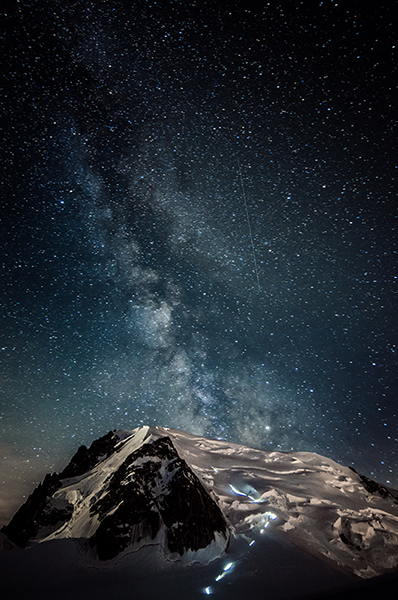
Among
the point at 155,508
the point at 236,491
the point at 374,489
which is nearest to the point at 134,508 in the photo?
the point at 155,508

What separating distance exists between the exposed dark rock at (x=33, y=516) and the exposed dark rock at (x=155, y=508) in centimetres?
532

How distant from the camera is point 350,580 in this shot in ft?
59.5

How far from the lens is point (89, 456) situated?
3506 cm

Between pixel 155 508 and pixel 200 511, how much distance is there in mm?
4122

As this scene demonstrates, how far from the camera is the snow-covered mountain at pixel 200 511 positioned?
20.5 m

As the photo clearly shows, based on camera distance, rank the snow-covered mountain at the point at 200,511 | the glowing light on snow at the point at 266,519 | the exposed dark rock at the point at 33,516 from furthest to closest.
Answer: the exposed dark rock at the point at 33,516 < the glowing light on snow at the point at 266,519 < the snow-covered mountain at the point at 200,511

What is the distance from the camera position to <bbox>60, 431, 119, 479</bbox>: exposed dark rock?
33.2m

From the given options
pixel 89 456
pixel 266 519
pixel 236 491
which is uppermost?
pixel 89 456

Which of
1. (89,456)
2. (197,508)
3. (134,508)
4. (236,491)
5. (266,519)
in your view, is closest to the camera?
(134,508)

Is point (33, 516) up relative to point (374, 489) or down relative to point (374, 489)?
up

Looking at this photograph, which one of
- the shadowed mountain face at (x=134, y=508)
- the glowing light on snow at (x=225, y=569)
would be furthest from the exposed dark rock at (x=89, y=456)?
the glowing light on snow at (x=225, y=569)

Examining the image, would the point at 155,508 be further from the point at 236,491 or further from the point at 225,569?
the point at 236,491

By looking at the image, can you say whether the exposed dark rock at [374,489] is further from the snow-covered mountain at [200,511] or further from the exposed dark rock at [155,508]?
the exposed dark rock at [155,508]

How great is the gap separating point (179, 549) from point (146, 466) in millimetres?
7783
